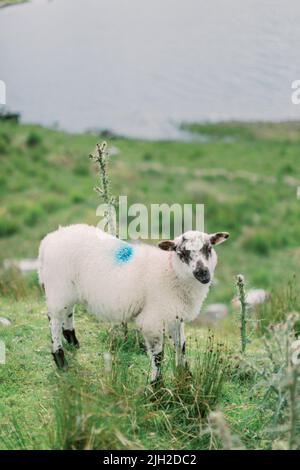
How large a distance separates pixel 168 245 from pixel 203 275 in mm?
434

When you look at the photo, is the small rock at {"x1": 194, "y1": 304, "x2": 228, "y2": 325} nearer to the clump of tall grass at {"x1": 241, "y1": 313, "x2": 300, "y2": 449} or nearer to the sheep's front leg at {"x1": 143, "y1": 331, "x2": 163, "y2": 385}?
the sheep's front leg at {"x1": 143, "y1": 331, "x2": 163, "y2": 385}

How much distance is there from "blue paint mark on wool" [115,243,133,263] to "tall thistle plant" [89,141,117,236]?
3.44 ft

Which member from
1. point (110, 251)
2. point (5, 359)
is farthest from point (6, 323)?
point (110, 251)

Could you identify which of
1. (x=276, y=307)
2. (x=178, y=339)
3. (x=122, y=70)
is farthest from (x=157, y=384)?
(x=122, y=70)

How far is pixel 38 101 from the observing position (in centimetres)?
3023

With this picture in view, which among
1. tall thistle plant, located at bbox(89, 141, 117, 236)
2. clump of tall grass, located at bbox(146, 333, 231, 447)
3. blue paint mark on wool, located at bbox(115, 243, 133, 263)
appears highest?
tall thistle plant, located at bbox(89, 141, 117, 236)

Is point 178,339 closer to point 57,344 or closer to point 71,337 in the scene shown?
point 57,344

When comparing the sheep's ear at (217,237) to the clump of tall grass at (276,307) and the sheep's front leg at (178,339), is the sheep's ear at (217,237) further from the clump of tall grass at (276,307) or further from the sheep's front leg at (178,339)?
the clump of tall grass at (276,307)

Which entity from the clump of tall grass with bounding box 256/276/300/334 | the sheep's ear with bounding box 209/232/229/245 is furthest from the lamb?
the clump of tall grass with bounding box 256/276/300/334

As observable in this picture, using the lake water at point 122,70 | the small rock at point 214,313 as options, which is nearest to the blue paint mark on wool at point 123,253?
the lake water at point 122,70

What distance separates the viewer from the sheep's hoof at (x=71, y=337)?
21.5ft

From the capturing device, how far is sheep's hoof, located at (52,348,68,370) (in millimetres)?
6133
